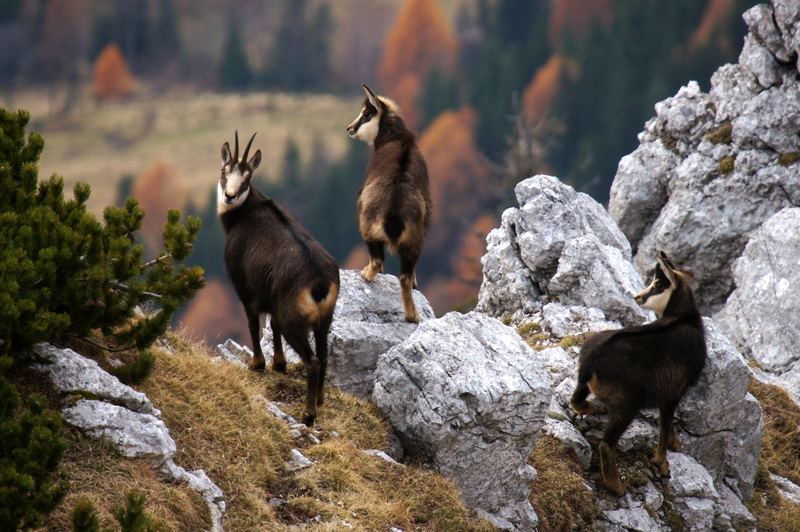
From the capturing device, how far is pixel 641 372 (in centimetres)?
934

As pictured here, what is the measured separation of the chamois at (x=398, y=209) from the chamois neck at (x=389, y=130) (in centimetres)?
15

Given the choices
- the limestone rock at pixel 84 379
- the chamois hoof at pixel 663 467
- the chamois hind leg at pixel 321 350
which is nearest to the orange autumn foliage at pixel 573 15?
the chamois hoof at pixel 663 467

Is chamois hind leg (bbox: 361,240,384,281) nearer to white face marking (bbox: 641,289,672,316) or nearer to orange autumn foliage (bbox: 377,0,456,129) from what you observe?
white face marking (bbox: 641,289,672,316)

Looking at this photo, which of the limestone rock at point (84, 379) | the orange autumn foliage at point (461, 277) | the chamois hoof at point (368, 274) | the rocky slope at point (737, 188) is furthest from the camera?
the orange autumn foliage at point (461, 277)

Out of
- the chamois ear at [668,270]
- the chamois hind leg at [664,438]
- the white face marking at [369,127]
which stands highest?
the white face marking at [369,127]

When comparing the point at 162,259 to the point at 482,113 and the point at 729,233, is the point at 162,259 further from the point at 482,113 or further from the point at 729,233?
the point at 482,113

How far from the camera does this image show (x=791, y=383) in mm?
15602

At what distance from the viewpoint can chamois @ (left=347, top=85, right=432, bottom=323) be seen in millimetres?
10422

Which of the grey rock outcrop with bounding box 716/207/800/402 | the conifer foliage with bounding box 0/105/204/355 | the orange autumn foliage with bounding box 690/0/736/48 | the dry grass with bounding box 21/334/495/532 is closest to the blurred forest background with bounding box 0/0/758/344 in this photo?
the orange autumn foliage with bounding box 690/0/736/48

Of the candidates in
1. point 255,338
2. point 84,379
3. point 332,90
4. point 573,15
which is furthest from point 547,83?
point 84,379

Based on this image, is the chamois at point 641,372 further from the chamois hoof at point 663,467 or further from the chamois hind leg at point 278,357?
the chamois hind leg at point 278,357

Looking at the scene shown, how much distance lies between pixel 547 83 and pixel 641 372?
175 ft

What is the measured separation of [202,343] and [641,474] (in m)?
5.64

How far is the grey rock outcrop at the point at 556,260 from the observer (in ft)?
44.9
